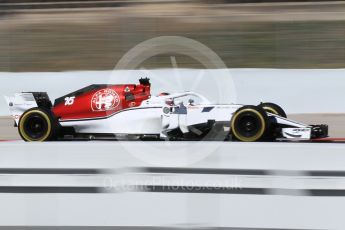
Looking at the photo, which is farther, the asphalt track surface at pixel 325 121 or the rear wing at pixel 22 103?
the asphalt track surface at pixel 325 121

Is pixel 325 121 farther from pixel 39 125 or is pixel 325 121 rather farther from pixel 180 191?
pixel 180 191

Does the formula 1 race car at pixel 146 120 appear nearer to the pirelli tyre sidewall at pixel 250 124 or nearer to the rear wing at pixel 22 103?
the pirelli tyre sidewall at pixel 250 124

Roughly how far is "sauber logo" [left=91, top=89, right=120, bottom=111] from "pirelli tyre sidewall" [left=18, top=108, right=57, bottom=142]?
0.55 metres

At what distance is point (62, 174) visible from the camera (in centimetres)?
461

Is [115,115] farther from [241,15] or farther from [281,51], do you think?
[241,15]

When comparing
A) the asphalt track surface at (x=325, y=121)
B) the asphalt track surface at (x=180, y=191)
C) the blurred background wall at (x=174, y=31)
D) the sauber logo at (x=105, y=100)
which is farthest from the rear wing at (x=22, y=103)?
the blurred background wall at (x=174, y=31)

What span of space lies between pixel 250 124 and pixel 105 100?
1789mm

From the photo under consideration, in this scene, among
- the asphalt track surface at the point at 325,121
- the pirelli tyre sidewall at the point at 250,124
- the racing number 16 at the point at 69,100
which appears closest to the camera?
the pirelli tyre sidewall at the point at 250,124

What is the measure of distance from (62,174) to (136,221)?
2.29 feet

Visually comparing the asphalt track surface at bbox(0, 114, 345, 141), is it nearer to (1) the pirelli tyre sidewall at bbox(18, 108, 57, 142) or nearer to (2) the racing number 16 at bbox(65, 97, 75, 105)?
(1) the pirelli tyre sidewall at bbox(18, 108, 57, 142)

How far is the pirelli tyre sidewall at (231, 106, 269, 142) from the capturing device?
7457 millimetres

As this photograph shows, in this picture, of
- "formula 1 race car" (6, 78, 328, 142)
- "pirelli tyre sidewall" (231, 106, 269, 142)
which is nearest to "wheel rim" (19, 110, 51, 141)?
"formula 1 race car" (6, 78, 328, 142)

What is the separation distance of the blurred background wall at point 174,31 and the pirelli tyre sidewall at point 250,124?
5121 mm

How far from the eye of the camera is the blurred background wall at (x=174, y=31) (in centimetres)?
1398
